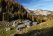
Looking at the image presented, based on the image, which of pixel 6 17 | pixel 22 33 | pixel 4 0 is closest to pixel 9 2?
pixel 4 0

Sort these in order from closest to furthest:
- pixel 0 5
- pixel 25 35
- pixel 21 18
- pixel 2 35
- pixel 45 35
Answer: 1. pixel 45 35
2. pixel 25 35
3. pixel 2 35
4. pixel 21 18
5. pixel 0 5

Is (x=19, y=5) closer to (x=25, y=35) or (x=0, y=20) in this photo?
(x=0, y=20)

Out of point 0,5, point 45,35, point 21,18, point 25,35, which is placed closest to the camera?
point 45,35

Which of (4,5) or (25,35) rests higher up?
(4,5)

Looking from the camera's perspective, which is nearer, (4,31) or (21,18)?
(4,31)

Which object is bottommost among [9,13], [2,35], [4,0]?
[2,35]

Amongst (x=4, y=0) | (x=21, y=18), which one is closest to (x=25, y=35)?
(x=21, y=18)

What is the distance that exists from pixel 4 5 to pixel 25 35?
1545cm

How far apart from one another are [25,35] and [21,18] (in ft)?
39.6

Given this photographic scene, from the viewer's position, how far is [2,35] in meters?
18.1

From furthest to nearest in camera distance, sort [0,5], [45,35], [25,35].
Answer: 1. [0,5]
2. [25,35]
3. [45,35]

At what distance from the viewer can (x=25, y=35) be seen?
1391 centimetres

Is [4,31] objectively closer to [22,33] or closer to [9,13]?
[22,33]

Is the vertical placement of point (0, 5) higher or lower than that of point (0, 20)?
higher
